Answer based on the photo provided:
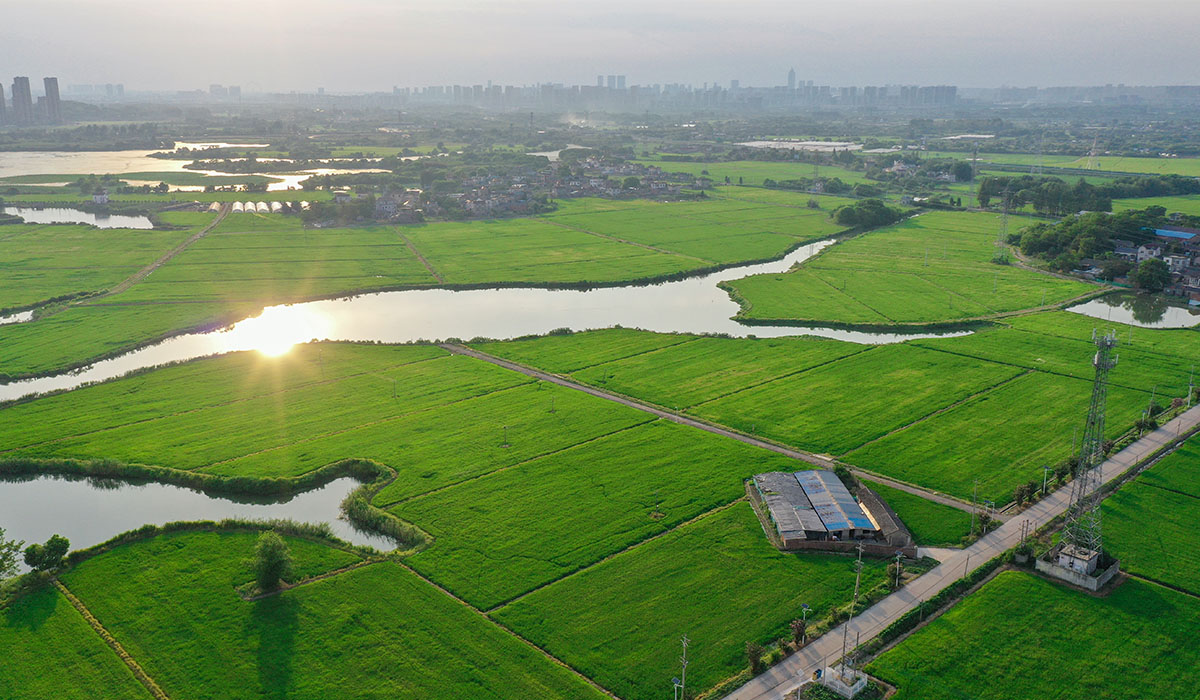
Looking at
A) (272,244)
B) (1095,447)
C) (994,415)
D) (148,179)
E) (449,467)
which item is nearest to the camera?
(1095,447)

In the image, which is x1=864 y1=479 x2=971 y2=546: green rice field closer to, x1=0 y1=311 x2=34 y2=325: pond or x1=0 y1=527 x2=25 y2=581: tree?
x1=0 y1=527 x2=25 y2=581: tree

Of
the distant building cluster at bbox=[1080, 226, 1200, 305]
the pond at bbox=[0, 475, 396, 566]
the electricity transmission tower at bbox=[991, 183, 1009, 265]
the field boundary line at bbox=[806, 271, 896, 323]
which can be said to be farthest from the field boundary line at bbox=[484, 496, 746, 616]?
the electricity transmission tower at bbox=[991, 183, 1009, 265]

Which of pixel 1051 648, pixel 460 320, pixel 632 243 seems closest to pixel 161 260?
pixel 460 320

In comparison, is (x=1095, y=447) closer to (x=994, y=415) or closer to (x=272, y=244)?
(x=994, y=415)

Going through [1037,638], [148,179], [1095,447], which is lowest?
[1037,638]

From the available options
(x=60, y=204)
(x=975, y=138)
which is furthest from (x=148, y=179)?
(x=975, y=138)

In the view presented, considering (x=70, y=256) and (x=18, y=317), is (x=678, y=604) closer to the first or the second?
(x=18, y=317)
